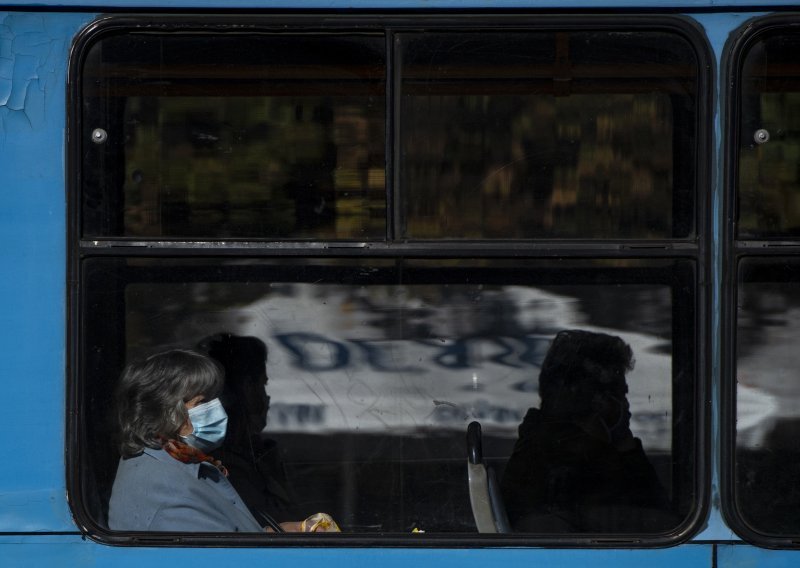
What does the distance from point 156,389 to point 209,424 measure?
0.15 meters

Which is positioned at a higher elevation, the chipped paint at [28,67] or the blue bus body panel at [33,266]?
the chipped paint at [28,67]

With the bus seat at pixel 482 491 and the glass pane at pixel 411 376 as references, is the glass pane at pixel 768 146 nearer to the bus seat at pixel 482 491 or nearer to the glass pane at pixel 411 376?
the glass pane at pixel 411 376

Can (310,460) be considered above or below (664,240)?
below

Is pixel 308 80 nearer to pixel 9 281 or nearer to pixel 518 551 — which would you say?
pixel 9 281

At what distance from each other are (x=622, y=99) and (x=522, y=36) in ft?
0.88

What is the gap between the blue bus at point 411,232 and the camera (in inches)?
95.5

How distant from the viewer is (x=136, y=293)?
8.09 feet

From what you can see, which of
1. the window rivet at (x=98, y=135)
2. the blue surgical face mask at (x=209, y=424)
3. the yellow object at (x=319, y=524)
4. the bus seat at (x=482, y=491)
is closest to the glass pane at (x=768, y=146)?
the bus seat at (x=482, y=491)

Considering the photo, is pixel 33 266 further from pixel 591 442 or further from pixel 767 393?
pixel 767 393

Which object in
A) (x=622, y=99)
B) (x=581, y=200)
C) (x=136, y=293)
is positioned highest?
(x=622, y=99)

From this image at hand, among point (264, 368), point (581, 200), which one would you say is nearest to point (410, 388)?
point (264, 368)

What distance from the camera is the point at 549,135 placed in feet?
8.04

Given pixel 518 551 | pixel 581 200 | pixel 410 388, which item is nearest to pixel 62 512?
pixel 410 388

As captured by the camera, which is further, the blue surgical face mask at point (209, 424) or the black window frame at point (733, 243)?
the blue surgical face mask at point (209, 424)
